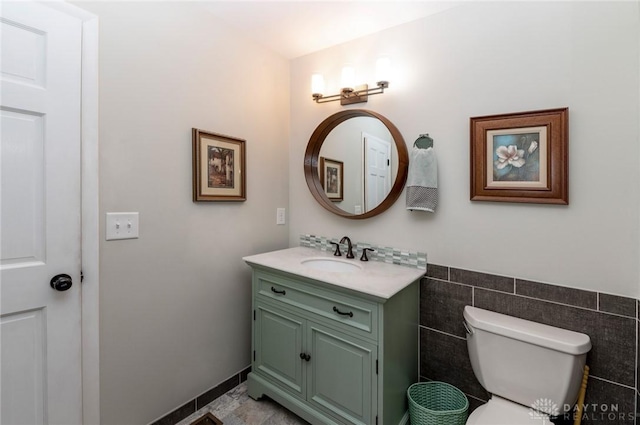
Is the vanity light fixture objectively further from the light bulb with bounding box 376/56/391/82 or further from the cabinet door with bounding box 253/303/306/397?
the cabinet door with bounding box 253/303/306/397

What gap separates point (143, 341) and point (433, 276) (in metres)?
1.55

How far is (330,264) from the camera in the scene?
1.93 meters

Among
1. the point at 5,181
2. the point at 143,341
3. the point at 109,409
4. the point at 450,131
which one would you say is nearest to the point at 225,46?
the point at 5,181

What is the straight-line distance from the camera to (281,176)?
2252mm

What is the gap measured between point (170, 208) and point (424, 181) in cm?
137

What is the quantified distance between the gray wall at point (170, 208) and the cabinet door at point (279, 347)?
24 cm

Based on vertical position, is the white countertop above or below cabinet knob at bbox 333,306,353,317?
above

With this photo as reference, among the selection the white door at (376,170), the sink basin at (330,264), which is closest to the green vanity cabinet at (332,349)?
the sink basin at (330,264)

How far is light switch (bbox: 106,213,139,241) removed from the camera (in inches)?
53.8

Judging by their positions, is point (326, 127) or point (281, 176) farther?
point (281, 176)

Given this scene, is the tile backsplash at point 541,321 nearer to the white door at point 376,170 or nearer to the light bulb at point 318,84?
the white door at point 376,170

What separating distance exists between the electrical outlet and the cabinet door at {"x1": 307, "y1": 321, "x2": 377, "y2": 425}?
90cm

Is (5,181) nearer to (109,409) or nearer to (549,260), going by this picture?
(109,409)

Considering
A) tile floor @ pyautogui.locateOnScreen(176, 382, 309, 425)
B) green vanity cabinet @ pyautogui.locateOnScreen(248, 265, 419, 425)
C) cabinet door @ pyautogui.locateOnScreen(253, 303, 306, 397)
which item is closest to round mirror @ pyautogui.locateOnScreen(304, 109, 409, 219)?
green vanity cabinet @ pyautogui.locateOnScreen(248, 265, 419, 425)
